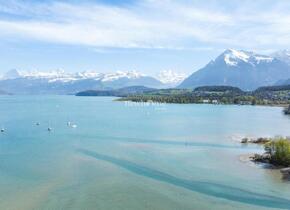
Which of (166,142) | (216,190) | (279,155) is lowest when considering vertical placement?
(216,190)

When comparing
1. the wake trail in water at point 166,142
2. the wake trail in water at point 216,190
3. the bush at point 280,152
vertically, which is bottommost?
the wake trail in water at point 216,190

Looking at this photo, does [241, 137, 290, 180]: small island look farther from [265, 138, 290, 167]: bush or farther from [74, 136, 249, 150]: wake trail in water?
[74, 136, 249, 150]: wake trail in water

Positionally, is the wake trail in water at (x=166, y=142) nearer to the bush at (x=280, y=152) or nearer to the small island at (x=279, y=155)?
the small island at (x=279, y=155)

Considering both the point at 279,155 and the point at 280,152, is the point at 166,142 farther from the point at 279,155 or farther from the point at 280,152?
the point at 280,152

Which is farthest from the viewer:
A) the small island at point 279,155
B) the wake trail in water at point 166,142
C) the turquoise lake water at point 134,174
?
the wake trail in water at point 166,142

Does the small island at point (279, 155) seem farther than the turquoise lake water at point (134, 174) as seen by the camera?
Yes

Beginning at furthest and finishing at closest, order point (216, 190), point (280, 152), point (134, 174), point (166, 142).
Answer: point (166, 142), point (280, 152), point (134, 174), point (216, 190)

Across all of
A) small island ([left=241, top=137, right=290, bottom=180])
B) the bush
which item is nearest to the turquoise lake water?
small island ([left=241, top=137, right=290, bottom=180])

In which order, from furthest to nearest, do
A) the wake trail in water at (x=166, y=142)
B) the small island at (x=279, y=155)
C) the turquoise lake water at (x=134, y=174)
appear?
the wake trail in water at (x=166, y=142)
the small island at (x=279, y=155)
the turquoise lake water at (x=134, y=174)

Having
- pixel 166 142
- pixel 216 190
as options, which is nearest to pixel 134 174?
pixel 216 190

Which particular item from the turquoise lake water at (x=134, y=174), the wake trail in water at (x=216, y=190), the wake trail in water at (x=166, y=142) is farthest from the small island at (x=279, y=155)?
the wake trail in water at (x=166, y=142)
